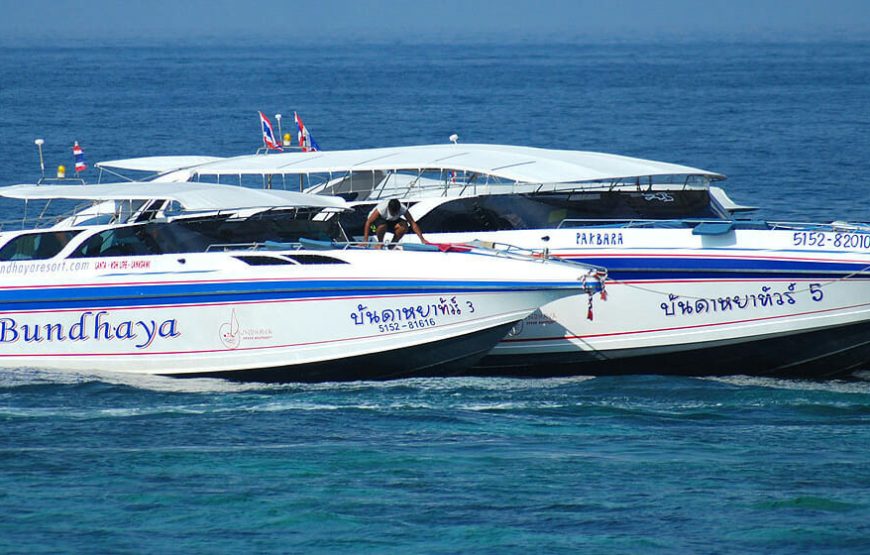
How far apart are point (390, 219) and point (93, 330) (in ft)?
12.9

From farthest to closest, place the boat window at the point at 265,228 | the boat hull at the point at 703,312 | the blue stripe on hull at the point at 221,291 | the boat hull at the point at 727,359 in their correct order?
the boat window at the point at 265,228, the boat hull at the point at 727,359, the boat hull at the point at 703,312, the blue stripe on hull at the point at 221,291

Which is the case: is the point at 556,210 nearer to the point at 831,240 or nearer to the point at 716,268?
the point at 716,268

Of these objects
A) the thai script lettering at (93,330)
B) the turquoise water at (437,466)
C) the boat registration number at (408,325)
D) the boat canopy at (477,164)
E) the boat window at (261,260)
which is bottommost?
the turquoise water at (437,466)

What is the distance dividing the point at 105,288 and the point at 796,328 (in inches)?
333

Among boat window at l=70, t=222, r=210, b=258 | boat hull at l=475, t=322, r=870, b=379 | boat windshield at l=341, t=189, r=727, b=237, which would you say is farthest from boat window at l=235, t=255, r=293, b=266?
boat hull at l=475, t=322, r=870, b=379

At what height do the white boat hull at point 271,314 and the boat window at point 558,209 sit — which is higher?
the boat window at point 558,209

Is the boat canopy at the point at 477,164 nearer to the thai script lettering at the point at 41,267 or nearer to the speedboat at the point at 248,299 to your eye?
the speedboat at the point at 248,299

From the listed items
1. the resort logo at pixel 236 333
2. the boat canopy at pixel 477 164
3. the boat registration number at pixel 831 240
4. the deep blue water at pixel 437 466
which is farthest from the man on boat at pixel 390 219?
the boat registration number at pixel 831 240

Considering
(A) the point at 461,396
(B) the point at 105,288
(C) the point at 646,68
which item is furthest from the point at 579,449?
(C) the point at 646,68

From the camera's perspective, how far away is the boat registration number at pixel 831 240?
17500 millimetres

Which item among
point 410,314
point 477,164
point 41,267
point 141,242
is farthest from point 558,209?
point 41,267

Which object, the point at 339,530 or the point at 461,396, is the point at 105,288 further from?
the point at 339,530

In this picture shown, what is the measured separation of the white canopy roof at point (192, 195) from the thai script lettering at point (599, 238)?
120 inches

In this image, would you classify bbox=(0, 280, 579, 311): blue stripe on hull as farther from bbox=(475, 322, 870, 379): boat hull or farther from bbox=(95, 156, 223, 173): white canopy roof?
bbox=(95, 156, 223, 173): white canopy roof
